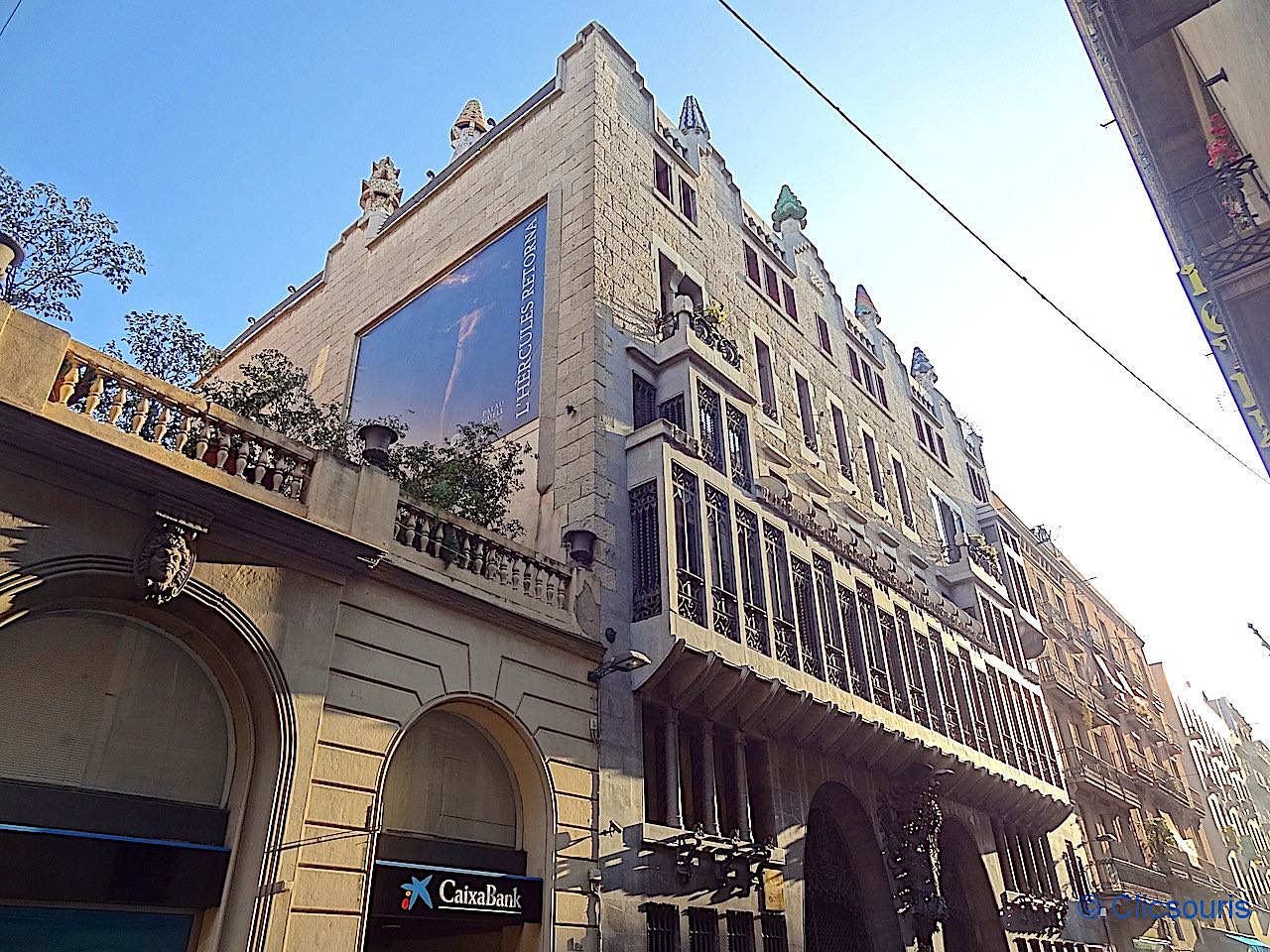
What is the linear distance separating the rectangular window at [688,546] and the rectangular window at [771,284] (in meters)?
11.9

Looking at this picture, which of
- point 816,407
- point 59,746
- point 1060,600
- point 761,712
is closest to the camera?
point 59,746

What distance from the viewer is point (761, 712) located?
14398 mm

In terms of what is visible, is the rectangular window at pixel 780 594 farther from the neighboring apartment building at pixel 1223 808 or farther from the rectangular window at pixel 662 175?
the neighboring apartment building at pixel 1223 808

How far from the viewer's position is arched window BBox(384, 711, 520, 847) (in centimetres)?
1009

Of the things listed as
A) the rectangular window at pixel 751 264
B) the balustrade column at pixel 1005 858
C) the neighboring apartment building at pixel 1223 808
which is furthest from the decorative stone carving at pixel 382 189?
the neighboring apartment building at pixel 1223 808

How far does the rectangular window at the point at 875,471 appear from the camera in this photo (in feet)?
85.1

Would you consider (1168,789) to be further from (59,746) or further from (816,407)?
(59,746)

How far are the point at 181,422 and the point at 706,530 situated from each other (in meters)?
8.13

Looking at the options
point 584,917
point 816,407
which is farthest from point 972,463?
point 584,917

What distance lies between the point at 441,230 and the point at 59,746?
53.4 ft

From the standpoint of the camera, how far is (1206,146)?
1300 cm

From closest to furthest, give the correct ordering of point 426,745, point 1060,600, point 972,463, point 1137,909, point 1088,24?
1. point 426,745
2. point 1088,24
3. point 1137,909
4. point 972,463
5. point 1060,600

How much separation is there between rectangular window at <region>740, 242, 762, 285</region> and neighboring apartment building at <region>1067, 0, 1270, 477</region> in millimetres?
12036

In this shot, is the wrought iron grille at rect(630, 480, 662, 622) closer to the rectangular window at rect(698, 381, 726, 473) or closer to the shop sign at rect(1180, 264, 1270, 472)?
the rectangular window at rect(698, 381, 726, 473)
